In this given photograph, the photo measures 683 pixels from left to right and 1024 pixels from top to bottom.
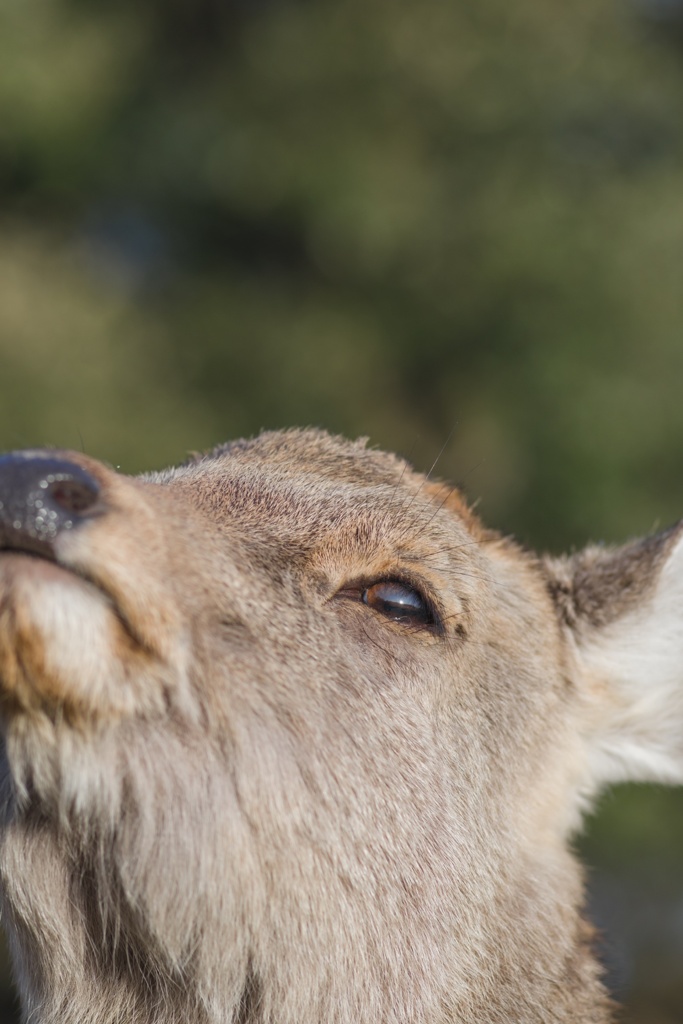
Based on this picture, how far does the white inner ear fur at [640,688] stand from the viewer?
5332 mm

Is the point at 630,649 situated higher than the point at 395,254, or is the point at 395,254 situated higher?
the point at 395,254

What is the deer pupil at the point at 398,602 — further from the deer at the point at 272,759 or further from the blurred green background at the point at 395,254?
the blurred green background at the point at 395,254

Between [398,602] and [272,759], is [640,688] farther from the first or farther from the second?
[272,759]

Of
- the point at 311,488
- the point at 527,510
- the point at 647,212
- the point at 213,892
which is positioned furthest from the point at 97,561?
the point at 647,212

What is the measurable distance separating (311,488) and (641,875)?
16.3 meters

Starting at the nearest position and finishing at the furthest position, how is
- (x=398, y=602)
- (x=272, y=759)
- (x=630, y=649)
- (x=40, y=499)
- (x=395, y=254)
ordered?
(x=40, y=499) → (x=272, y=759) → (x=398, y=602) → (x=630, y=649) → (x=395, y=254)

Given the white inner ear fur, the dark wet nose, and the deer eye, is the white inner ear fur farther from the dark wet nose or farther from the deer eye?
the dark wet nose

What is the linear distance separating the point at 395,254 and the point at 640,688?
13870 mm

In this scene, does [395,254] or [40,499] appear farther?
[395,254]

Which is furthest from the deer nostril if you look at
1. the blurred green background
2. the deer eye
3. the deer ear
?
the blurred green background

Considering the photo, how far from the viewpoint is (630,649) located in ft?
17.7

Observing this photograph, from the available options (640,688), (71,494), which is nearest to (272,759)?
(71,494)

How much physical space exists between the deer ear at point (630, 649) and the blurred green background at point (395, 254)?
11740mm

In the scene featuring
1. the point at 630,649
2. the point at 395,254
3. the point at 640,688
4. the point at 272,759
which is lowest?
the point at 272,759
